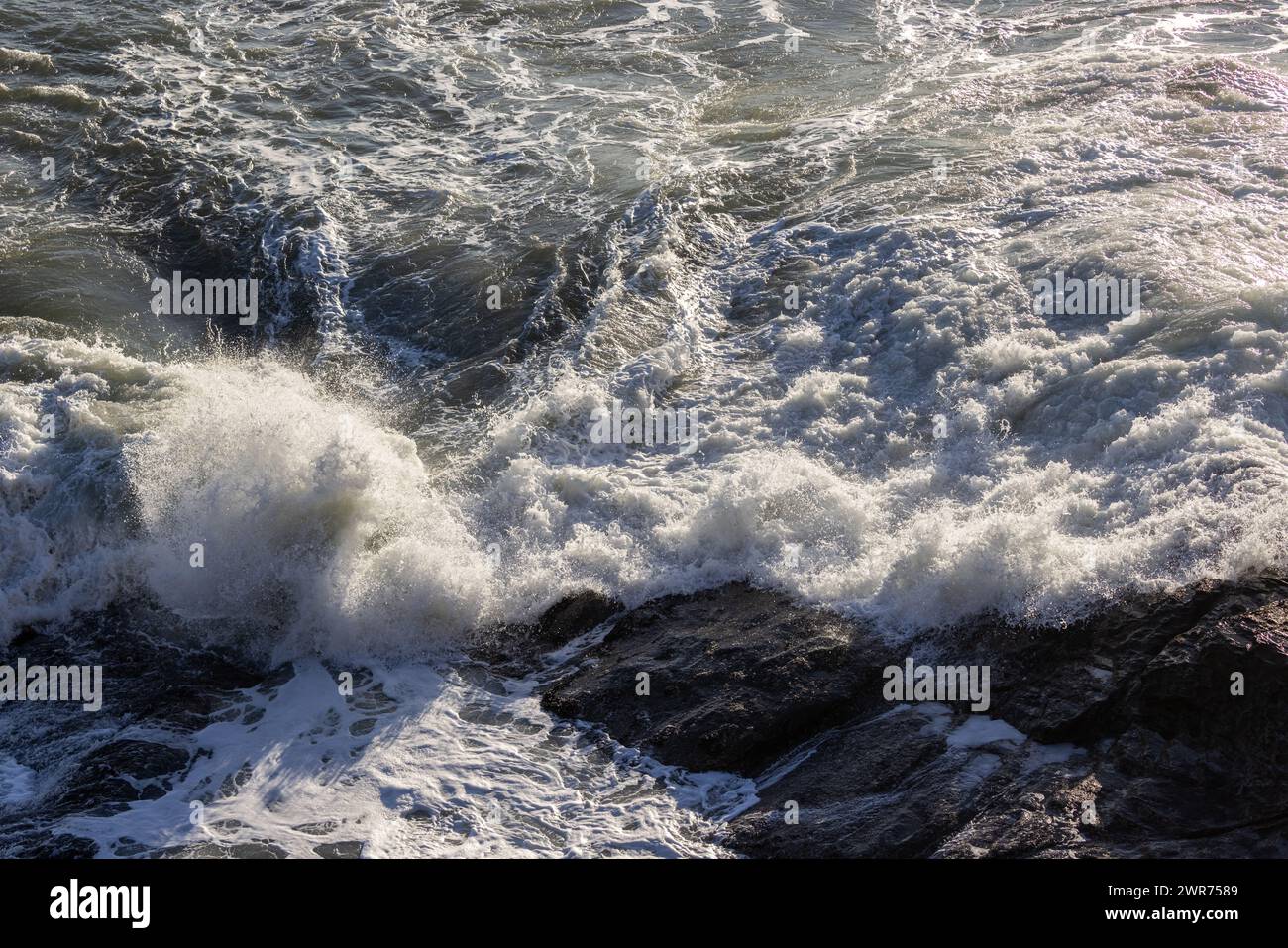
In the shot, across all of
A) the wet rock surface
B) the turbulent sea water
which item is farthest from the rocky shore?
the turbulent sea water

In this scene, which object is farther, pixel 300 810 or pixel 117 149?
pixel 117 149

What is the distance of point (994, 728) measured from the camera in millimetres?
8133

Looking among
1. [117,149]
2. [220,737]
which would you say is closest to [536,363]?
[220,737]

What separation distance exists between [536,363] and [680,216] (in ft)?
11.2

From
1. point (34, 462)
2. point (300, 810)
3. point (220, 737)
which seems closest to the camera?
point (300, 810)

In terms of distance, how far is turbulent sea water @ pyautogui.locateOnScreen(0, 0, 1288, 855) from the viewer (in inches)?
350

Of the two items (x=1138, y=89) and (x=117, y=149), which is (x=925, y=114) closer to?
(x=1138, y=89)

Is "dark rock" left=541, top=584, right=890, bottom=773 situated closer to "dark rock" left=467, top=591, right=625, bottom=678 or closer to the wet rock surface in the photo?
the wet rock surface

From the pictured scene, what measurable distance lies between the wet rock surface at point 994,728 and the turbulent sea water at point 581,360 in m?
0.32

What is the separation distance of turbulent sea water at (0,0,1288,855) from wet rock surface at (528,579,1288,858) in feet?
1.06

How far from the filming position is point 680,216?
15094mm

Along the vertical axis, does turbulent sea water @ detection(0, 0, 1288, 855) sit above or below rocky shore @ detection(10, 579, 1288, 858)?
above

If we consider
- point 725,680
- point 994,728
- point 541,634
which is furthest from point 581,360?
point 994,728

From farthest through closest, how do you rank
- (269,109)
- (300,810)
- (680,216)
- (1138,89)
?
(269,109) < (1138,89) < (680,216) < (300,810)
